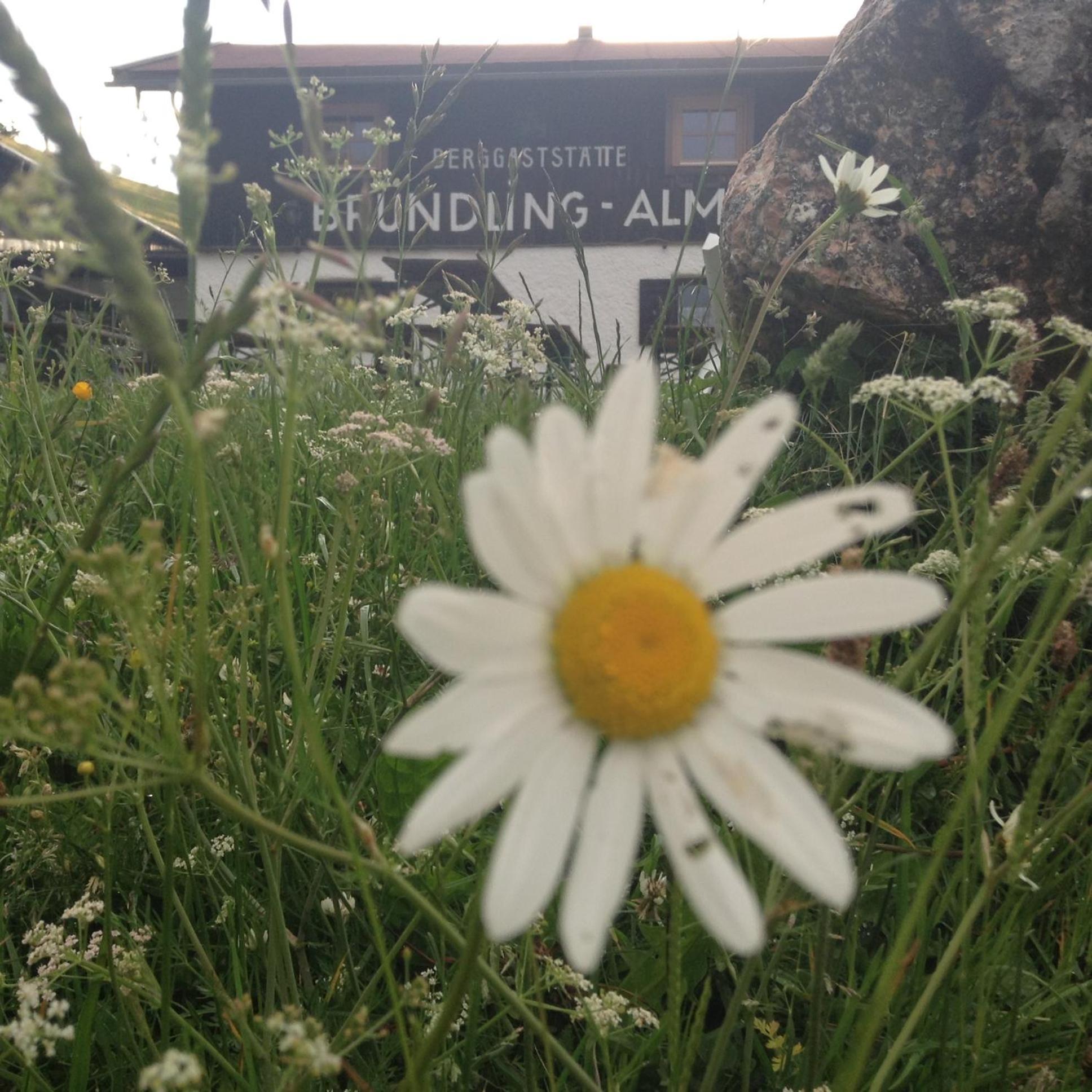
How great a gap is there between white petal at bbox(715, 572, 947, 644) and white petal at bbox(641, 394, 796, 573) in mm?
42

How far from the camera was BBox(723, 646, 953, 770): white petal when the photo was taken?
1.61 feet

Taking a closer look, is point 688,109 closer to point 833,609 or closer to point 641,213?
point 641,213

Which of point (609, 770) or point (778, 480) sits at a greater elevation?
point (609, 770)

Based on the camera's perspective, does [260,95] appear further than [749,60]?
Yes

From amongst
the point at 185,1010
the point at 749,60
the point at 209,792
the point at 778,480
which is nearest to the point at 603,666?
the point at 209,792

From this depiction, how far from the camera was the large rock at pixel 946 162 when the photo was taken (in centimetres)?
332

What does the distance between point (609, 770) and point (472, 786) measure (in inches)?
3.5

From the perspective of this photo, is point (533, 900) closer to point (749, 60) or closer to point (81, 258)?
point (81, 258)

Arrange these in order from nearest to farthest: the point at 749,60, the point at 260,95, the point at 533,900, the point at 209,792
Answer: the point at 533,900
the point at 209,792
the point at 749,60
the point at 260,95

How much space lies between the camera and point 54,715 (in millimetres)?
696

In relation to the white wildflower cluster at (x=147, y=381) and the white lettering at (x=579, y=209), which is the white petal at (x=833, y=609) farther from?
the white lettering at (x=579, y=209)

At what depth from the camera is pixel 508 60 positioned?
16.1 m

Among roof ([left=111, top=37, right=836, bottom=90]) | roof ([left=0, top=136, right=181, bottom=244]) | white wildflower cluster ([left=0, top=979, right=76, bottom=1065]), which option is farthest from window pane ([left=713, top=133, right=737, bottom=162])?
white wildflower cluster ([left=0, top=979, right=76, bottom=1065])

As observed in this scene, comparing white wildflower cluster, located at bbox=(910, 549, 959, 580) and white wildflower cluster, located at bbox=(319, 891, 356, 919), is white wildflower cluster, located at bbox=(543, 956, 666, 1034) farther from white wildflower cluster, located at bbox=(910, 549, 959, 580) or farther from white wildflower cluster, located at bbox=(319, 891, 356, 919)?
white wildflower cluster, located at bbox=(910, 549, 959, 580)
